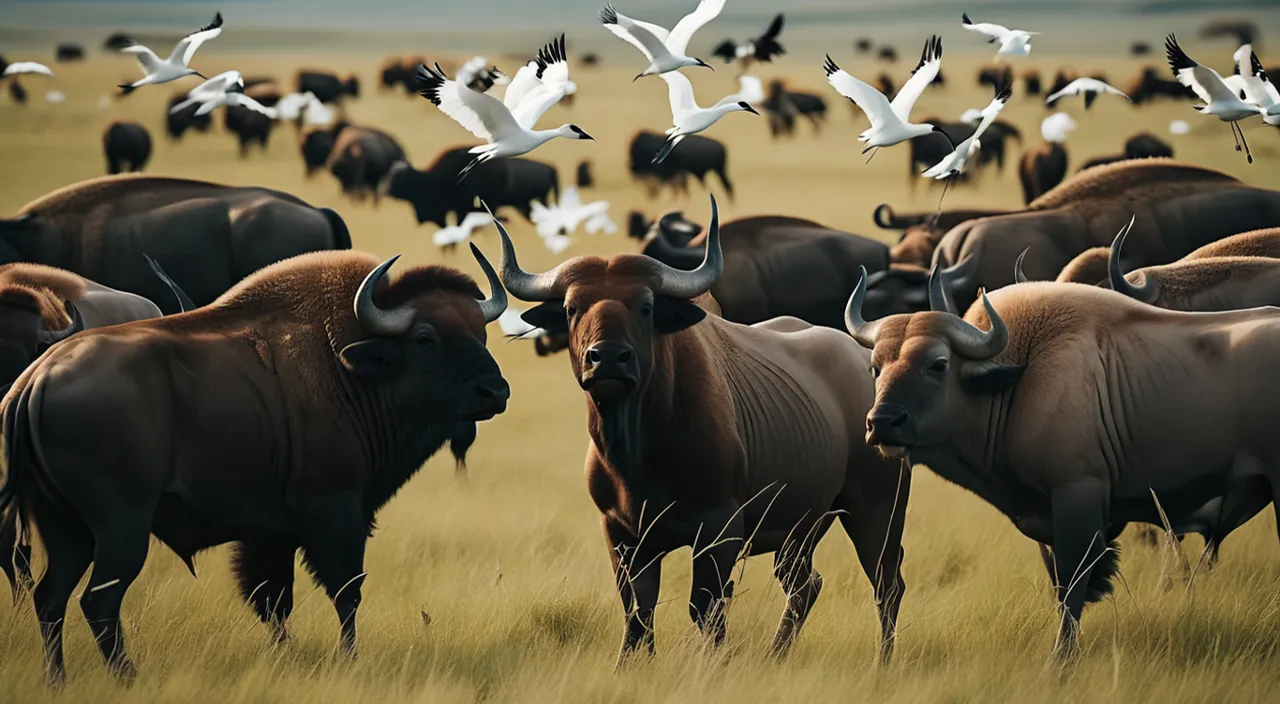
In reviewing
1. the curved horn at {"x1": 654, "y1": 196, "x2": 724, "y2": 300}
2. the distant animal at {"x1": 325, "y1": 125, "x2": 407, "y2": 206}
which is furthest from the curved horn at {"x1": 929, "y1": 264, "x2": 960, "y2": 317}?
the distant animal at {"x1": 325, "y1": 125, "x2": 407, "y2": 206}

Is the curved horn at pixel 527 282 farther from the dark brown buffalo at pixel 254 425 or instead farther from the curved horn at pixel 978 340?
the curved horn at pixel 978 340

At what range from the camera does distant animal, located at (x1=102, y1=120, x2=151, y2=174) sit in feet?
113

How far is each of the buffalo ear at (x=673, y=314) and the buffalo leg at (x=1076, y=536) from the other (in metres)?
1.62

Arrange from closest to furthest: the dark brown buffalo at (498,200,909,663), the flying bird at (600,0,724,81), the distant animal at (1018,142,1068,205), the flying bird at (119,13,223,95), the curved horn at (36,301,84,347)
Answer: the dark brown buffalo at (498,200,909,663), the curved horn at (36,301,84,347), the flying bird at (600,0,724,81), the flying bird at (119,13,223,95), the distant animal at (1018,142,1068,205)

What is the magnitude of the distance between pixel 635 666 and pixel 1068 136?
127 feet

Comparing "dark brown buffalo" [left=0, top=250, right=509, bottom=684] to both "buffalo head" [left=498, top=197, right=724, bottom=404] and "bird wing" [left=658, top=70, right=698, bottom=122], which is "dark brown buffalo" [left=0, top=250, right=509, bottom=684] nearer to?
"buffalo head" [left=498, top=197, right=724, bottom=404]

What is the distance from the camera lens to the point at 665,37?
41.3ft

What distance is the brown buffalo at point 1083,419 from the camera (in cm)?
→ 617

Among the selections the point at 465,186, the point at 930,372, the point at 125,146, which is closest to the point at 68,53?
the point at 125,146

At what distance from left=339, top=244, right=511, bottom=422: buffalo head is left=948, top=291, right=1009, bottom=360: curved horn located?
6.25 ft

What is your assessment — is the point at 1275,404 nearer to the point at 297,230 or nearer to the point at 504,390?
the point at 504,390

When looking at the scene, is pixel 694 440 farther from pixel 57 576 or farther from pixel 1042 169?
pixel 1042 169

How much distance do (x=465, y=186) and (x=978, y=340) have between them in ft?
81.3

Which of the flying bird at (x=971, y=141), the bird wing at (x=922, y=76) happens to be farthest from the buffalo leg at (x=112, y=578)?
the bird wing at (x=922, y=76)
